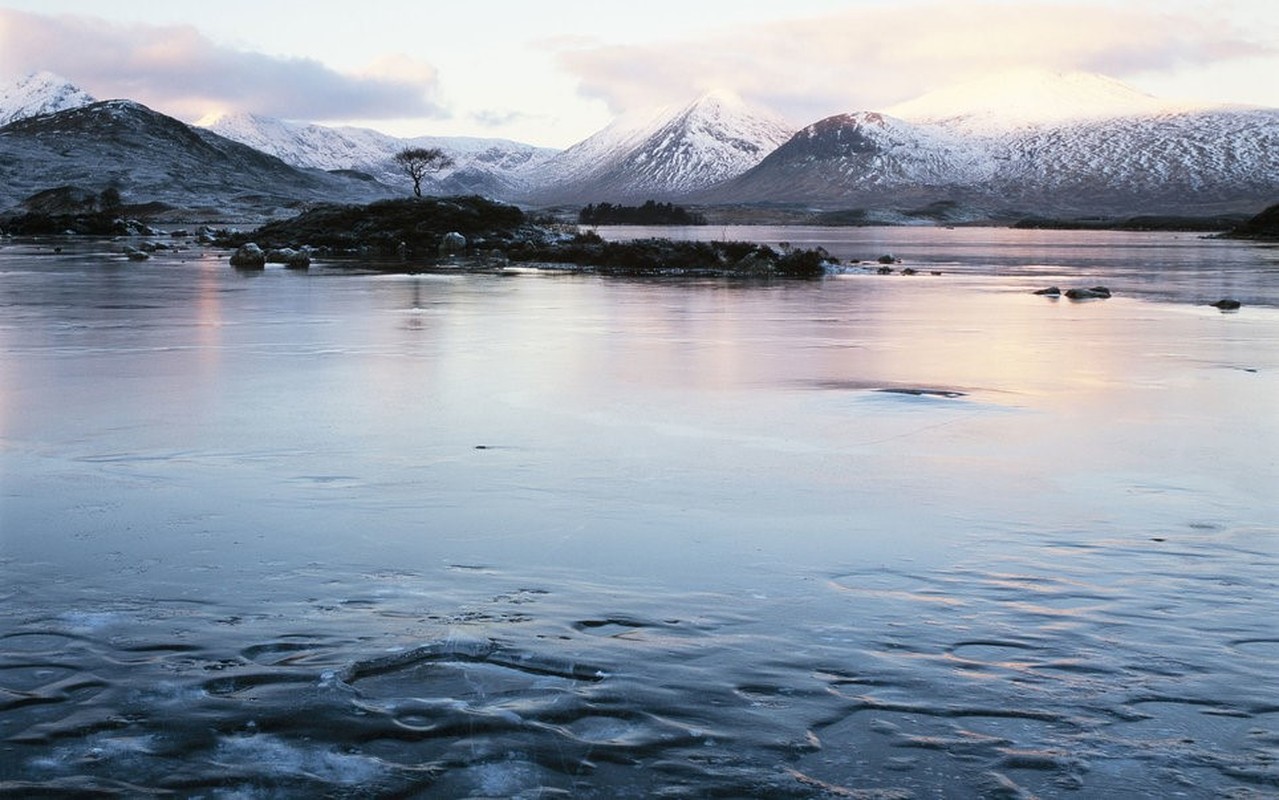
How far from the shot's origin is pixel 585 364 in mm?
17062

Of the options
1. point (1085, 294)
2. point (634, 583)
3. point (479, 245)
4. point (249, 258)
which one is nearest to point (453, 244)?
point (479, 245)

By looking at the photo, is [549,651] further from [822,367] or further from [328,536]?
[822,367]

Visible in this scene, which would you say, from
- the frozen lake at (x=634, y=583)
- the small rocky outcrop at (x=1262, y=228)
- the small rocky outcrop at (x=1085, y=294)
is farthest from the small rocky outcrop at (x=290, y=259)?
the small rocky outcrop at (x=1262, y=228)

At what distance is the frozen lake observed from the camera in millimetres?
4785

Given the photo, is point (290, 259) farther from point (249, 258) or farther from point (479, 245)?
point (479, 245)

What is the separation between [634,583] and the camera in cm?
687

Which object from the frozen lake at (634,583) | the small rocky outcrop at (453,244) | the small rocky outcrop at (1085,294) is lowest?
the frozen lake at (634,583)

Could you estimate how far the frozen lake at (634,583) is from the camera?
4785 millimetres

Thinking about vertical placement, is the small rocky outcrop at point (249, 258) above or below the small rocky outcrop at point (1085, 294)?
above

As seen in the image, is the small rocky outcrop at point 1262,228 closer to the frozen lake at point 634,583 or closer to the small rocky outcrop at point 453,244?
the small rocky outcrop at point 453,244

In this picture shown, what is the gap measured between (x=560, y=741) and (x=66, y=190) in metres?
181

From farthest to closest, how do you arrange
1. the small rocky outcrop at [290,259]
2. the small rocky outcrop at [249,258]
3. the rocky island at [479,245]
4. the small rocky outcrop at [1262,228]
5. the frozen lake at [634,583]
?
1. the small rocky outcrop at [1262,228]
2. the small rocky outcrop at [290,259]
3. the small rocky outcrop at [249,258]
4. the rocky island at [479,245]
5. the frozen lake at [634,583]

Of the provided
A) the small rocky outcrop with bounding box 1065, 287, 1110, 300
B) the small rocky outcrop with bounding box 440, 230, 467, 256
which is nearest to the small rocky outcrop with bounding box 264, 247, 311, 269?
the small rocky outcrop with bounding box 440, 230, 467, 256

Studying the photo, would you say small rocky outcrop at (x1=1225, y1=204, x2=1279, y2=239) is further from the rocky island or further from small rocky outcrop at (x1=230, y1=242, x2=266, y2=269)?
small rocky outcrop at (x1=230, y1=242, x2=266, y2=269)
